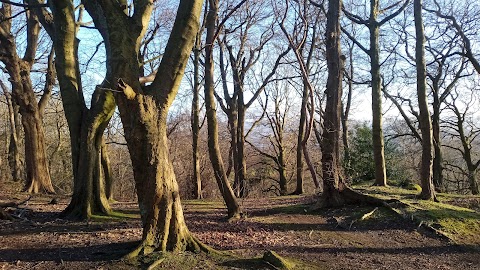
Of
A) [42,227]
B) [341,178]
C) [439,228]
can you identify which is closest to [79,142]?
[42,227]

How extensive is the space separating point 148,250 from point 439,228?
6.21 metres

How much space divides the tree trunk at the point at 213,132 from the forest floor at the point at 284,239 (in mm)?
512

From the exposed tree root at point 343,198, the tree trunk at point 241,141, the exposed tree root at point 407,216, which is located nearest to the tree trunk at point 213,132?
the exposed tree root at point 343,198

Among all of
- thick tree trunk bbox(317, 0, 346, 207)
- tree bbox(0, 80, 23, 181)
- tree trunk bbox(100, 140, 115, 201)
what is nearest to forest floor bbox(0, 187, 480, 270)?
thick tree trunk bbox(317, 0, 346, 207)

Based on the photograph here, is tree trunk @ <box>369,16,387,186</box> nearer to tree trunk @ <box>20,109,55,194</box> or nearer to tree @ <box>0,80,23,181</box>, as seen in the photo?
tree trunk @ <box>20,109,55,194</box>

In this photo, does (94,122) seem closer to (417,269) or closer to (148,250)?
(148,250)

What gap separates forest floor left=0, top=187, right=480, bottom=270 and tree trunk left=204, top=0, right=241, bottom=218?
51cm

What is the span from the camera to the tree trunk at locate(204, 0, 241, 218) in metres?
8.57

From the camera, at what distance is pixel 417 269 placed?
6.37 metres

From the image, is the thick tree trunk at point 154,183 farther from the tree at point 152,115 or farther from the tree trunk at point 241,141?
the tree trunk at point 241,141

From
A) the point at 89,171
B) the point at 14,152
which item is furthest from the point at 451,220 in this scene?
the point at 14,152

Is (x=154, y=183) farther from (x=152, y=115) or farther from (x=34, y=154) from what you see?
(x=34, y=154)

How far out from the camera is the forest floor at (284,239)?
559cm

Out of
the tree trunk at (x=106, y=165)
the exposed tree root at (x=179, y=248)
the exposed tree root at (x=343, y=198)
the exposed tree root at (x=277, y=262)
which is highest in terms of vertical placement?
the tree trunk at (x=106, y=165)
